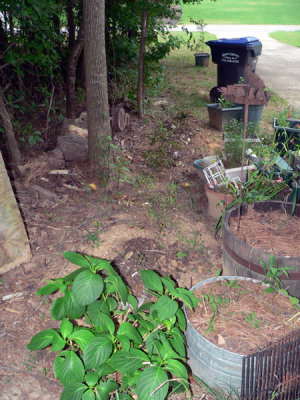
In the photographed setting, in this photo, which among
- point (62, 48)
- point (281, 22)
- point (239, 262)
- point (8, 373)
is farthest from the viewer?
point (281, 22)

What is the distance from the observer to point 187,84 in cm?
1095

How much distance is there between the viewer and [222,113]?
718 centimetres

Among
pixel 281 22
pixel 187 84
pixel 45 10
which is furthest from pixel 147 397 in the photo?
pixel 281 22

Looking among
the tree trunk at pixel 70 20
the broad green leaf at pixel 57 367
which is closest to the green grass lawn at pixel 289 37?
the tree trunk at pixel 70 20

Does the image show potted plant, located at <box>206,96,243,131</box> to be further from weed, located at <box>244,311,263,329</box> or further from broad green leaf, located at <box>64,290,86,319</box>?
broad green leaf, located at <box>64,290,86,319</box>

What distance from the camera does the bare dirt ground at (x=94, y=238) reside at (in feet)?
9.11

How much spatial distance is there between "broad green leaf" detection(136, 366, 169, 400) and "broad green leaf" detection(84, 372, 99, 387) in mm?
282

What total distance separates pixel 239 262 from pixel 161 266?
0.94 metres

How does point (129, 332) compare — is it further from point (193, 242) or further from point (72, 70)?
point (72, 70)

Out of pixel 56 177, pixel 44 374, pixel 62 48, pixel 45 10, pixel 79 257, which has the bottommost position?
pixel 44 374

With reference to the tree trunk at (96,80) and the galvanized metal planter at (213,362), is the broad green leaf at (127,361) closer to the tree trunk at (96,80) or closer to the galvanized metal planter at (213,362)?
the galvanized metal planter at (213,362)

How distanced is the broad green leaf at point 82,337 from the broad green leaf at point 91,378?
0.15 m

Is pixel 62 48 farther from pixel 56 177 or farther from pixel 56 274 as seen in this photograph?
pixel 56 274

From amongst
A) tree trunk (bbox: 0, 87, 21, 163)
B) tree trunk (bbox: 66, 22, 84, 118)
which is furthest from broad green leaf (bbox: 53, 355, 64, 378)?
tree trunk (bbox: 66, 22, 84, 118)
